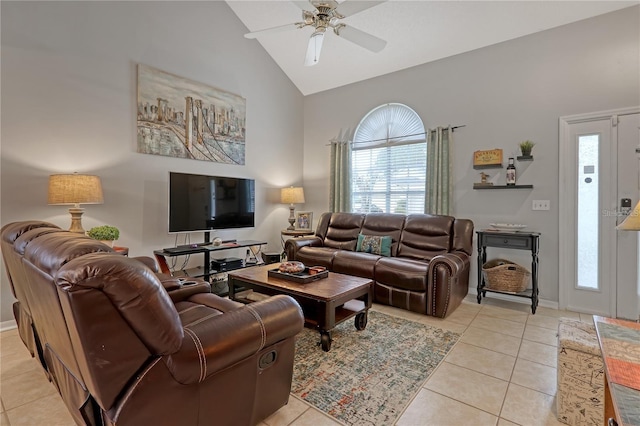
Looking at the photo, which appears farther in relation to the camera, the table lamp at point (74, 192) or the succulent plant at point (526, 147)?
the succulent plant at point (526, 147)

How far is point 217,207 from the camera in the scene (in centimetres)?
415

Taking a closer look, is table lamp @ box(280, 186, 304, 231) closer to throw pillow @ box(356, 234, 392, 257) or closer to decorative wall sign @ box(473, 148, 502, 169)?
throw pillow @ box(356, 234, 392, 257)

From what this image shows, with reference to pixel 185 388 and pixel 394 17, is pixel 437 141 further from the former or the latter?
pixel 185 388

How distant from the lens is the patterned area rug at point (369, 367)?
179 cm

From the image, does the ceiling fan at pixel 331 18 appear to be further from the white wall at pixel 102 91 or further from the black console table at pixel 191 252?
the black console table at pixel 191 252

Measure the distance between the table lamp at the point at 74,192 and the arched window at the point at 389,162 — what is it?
357cm

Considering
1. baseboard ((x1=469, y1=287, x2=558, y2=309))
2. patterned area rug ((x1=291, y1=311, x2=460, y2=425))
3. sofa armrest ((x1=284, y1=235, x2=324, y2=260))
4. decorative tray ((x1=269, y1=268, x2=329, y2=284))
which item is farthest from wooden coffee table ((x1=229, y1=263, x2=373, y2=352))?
baseboard ((x1=469, y1=287, x2=558, y2=309))

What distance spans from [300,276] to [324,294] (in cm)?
41

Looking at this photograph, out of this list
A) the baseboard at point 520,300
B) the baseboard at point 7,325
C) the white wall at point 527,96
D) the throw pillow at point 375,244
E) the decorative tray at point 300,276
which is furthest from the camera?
the throw pillow at point 375,244

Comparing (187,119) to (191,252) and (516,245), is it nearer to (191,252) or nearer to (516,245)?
(191,252)

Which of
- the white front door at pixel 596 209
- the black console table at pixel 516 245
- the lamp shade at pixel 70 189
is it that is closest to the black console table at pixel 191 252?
the lamp shade at pixel 70 189

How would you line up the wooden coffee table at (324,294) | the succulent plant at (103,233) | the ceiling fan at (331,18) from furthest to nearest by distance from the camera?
the succulent plant at (103,233) → the ceiling fan at (331,18) → the wooden coffee table at (324,294)

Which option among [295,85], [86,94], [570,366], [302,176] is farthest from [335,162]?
[570,366]

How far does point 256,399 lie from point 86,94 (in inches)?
137
